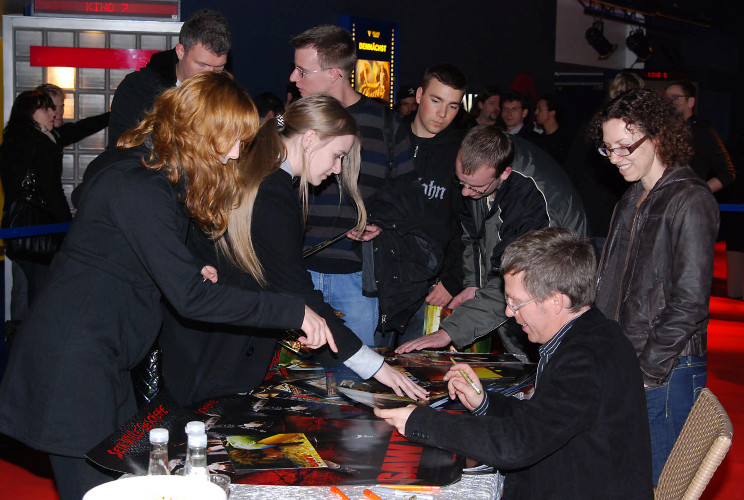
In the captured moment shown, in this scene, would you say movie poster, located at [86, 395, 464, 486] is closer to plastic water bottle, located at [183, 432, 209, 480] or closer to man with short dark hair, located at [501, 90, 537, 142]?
plastic water bottle, located at [183, 432, 209, 480]

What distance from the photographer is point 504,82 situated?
34.8ft

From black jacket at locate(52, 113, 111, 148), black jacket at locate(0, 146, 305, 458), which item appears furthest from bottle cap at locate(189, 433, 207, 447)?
black jacket at locate(52, 113, 111, 148)

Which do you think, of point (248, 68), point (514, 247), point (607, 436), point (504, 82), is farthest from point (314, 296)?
point (504, 82)

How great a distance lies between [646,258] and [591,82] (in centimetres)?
1298

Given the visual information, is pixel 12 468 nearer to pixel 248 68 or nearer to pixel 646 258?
pixel 646 258

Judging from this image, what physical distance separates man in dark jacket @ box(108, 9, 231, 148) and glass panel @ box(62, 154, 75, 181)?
8.99ft

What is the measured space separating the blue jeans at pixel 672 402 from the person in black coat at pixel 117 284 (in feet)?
4.36

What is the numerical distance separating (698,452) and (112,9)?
16.7 ft

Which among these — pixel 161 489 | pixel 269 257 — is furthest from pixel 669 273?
pixel 161 489

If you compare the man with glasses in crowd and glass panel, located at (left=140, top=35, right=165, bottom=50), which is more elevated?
glass panel, located at (left=140, top=35, right=165, bottom=50)

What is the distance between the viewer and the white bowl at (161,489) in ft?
3.64

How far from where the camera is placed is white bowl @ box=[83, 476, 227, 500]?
111 centimetres

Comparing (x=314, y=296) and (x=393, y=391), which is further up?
(x=314, y=296)

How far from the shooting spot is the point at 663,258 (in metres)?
2.30
